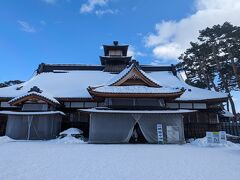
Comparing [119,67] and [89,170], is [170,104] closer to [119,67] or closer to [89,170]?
[119,67]

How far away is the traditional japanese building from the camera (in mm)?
13812

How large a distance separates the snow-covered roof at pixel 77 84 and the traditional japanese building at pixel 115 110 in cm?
9

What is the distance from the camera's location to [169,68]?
2564 cm

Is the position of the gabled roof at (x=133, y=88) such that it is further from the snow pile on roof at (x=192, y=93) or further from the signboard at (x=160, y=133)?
the snow pile on roof at (x=192, y=93)

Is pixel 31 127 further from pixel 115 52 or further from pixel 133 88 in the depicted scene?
pixel 115 52

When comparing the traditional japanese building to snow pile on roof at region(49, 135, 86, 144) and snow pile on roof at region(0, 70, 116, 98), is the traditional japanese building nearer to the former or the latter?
snow pile on roof at region(0, 70, 116, 98)

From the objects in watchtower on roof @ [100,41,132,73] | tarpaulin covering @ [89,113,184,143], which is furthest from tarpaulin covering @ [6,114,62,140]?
watchtower on roof @ [100,41,132,73]

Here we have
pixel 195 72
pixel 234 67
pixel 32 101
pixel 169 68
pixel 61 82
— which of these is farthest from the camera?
pixel 195 72

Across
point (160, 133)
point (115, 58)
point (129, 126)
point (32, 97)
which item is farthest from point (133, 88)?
point (115, 58)

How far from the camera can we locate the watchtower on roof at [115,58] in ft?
85.1

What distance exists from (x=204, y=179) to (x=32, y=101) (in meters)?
13.9

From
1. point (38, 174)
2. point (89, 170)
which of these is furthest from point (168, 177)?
point (38, 174)

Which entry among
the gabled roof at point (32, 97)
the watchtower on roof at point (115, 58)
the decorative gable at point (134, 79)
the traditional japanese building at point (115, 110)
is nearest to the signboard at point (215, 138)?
the traditional japanese building at point (115, 110)

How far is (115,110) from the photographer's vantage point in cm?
1381
